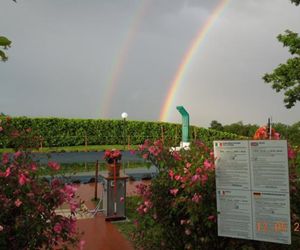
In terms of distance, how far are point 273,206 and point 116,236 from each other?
4.10 m

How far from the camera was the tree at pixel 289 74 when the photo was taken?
19.3 metres

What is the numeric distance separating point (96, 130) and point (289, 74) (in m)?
17.8

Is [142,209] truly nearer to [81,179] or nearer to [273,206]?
[273,206]

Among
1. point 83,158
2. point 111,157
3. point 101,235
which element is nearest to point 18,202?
point 101,235

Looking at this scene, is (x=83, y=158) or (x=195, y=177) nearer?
(x=195, y=177)

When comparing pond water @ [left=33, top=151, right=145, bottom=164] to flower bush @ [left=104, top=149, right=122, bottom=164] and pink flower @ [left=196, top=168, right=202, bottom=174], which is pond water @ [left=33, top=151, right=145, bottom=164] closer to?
flower bush @ [left=104, top=149, right=122, bottom=164]

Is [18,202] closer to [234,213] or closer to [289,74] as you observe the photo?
[234,213]

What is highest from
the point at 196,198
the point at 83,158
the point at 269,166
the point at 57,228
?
the point at 83,158

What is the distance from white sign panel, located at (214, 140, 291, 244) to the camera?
3.63 metres

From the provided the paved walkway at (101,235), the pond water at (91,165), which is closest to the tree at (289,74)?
the pond water at (91,165)

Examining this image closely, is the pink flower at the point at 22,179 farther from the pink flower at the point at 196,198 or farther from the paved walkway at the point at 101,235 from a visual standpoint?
the paved walkway at the point at 101,235

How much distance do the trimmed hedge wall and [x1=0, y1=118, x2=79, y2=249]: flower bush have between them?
976 inches

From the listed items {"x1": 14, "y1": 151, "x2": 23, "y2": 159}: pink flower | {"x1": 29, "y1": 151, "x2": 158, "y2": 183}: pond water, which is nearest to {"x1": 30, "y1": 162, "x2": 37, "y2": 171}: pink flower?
{"x1": 14, "y1": 151, "x2": 23, "y2": 159}: pink flower

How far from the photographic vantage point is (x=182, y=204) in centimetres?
455
